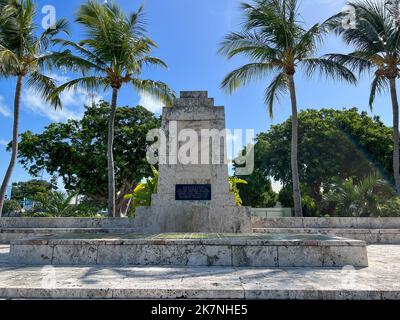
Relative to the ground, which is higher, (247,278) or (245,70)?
(245,70)

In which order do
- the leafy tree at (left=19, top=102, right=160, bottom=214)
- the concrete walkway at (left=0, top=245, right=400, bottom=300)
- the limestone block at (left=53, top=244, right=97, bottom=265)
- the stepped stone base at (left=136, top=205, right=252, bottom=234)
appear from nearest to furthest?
1. the concrete walkway at (left=0, top=245, right=400, bottom=300)
2. the limestone block at (left=53, top=244, right=97, bottom=265)
3. the stepped stone base at (left=136, top=205, right=252, bottom=234)
4. the leafy tree at (left=19, top=102, right=160, bottom=214)

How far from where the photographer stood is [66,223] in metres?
11.1

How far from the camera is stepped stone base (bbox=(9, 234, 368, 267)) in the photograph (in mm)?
5773

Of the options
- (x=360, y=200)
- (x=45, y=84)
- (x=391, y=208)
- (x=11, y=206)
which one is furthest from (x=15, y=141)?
(x=11, y=206)

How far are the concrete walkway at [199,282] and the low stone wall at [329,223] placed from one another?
5.56m

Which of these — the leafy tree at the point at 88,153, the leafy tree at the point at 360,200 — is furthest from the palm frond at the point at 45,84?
the leafy tree at the point at 360,200

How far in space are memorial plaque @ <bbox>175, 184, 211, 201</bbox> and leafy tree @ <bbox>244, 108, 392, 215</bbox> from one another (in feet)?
63.1

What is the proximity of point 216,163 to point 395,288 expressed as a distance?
618 cm

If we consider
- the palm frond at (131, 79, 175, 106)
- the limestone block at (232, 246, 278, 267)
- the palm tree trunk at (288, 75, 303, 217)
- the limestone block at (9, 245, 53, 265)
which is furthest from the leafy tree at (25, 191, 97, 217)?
the limestone block at (232, 246, 278, 267)

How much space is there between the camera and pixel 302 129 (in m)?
28.6

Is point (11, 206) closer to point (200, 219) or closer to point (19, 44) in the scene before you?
point (19, 44)

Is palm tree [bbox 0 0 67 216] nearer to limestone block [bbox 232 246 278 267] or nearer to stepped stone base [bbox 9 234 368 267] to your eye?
stepped stone base [bbox 9 234 368 267]
